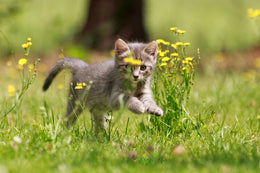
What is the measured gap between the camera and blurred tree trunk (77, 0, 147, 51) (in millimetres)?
8773

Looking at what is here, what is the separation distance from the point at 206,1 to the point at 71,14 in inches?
204

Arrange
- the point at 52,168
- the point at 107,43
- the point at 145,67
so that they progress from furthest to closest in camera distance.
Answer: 1. the point at 107,43
2. the point at 145,67
3. the point at 52,168

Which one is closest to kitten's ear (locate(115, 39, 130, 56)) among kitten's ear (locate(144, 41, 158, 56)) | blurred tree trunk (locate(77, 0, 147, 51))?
kitten's ear (locate(144, 41, 158, 56))

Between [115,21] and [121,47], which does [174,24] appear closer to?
[115,21]

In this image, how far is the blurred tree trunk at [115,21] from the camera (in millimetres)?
8773

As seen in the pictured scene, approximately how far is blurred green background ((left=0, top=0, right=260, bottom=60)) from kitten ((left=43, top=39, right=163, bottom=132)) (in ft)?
10.3

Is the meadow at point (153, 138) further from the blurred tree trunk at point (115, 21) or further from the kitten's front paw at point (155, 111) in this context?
the blurred tree trunk at point (115, 21)

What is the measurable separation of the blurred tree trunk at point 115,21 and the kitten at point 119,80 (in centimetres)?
446

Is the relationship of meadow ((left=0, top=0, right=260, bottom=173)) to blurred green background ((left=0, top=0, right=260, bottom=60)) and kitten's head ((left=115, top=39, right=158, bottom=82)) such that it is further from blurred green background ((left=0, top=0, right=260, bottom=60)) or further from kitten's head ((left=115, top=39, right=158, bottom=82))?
blurred green background ((left=0, top=0, right=260, bottom=60))

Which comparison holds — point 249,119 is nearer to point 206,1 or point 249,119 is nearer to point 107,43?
point 107,43

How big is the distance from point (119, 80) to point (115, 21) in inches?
208

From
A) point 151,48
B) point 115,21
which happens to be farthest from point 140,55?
point 115,21

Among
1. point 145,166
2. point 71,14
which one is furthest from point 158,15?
point 145,166

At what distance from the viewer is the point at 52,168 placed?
219 cm
